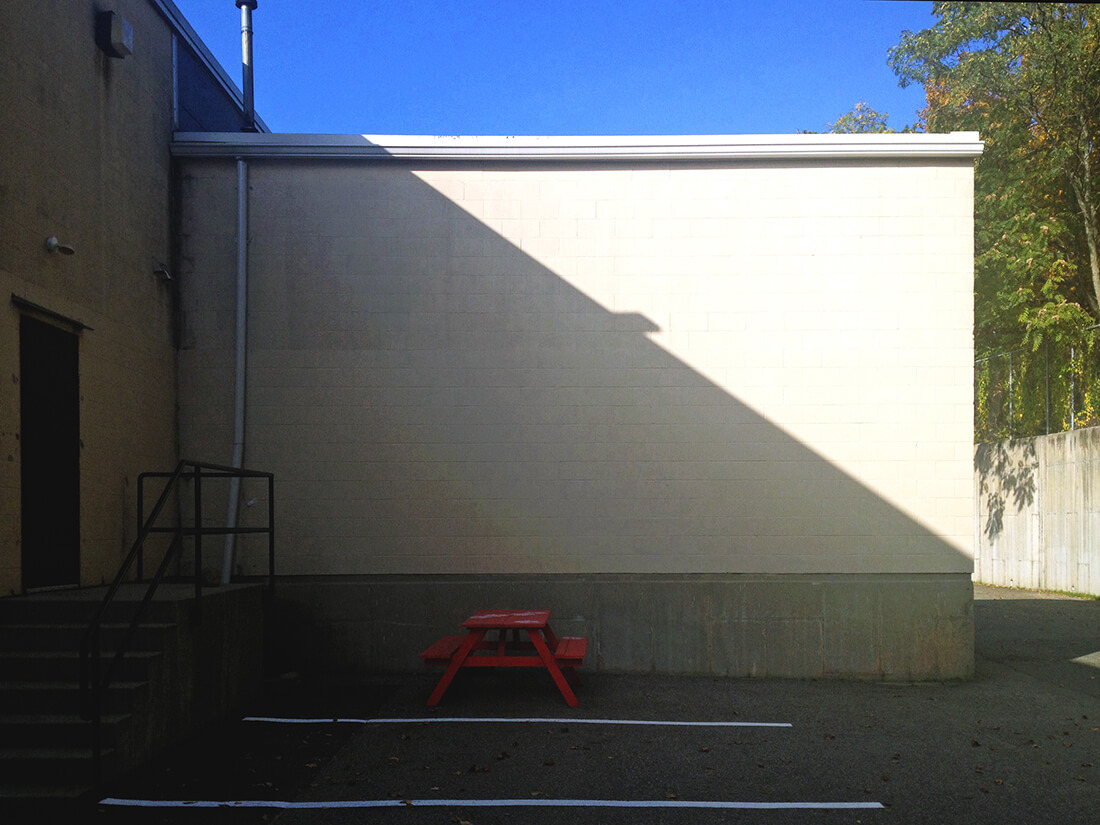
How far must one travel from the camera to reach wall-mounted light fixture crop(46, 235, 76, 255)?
728 centimetres

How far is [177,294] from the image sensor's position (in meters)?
9.44

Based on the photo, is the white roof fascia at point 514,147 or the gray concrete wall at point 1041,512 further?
the gray concrete wall at point 1041,512

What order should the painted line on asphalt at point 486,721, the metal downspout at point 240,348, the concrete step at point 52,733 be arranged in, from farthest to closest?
1. the metal downspout at point 240,348
2. the painted line on asphalt at point 486,721
3. the concrete step at point 52,733

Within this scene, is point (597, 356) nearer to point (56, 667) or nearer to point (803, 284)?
point (803, 284)

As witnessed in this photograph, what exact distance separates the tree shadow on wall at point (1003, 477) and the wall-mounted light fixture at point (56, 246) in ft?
53.2

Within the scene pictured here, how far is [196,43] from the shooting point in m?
10.1

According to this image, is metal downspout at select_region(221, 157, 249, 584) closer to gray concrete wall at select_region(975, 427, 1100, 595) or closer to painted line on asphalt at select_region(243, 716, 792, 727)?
painted line on asphalt at select_region(243, 716, 792, 727)

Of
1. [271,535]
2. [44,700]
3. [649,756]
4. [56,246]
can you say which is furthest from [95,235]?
[649,756]

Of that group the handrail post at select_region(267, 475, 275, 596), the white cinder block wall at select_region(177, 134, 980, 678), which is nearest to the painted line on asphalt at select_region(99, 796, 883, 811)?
the handrail post at select_region(267, 475, 275, 596)

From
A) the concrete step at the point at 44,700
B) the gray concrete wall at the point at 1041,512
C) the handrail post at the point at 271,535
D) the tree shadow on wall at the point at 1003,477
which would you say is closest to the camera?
the concrete step at the point at 44,700

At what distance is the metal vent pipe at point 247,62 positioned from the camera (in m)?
11.8

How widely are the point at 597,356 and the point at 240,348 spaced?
11.3 feet

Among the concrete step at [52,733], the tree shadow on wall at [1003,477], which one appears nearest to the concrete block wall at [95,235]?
the concrete step at [52,733]

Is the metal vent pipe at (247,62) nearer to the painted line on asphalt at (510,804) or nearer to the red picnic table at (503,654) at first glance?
the red picnic table at (503,654)
